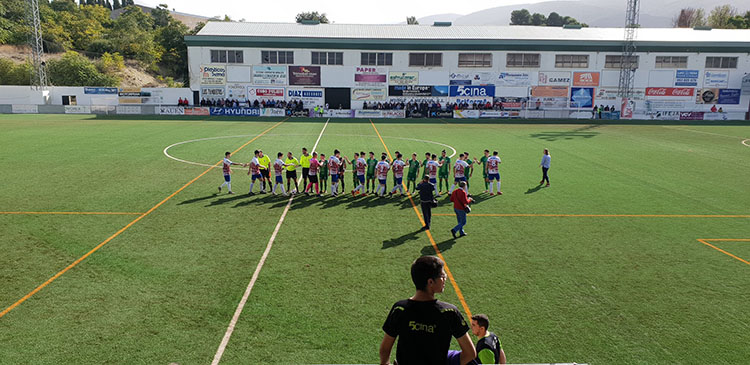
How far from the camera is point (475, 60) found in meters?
62.0

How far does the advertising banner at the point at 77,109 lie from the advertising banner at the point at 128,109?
14.0 ft

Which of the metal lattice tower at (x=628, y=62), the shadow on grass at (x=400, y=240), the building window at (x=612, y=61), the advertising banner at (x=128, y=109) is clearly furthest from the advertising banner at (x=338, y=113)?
the shadow on grass at (x=400, y=240)

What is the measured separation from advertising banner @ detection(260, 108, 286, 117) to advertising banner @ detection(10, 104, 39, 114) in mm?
27690

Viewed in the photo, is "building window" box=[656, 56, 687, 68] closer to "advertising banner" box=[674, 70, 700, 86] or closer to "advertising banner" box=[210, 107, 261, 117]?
"advertising banner" box=[674, 70, 700, 86]

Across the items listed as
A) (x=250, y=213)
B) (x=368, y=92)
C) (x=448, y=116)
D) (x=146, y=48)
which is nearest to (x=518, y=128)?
(x=448, y=116)

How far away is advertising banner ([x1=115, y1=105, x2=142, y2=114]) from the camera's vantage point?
55.6 meters

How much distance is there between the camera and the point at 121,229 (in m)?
13.9

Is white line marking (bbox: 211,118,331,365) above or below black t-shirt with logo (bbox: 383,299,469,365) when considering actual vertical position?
below

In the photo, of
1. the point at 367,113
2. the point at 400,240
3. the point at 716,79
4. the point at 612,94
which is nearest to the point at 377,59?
the point at 367,113

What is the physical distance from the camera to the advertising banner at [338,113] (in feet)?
189

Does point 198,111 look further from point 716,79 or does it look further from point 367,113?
point 716,79

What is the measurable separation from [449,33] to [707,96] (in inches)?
1373

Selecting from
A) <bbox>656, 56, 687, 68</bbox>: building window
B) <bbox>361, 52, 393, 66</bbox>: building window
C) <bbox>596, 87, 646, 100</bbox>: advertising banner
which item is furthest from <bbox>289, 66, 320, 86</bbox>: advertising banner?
<bbox>656, 56, 687, 68</bbox>: building window

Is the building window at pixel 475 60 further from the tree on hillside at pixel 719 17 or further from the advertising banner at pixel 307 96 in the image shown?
the tree on hillside at pixel 719 17
